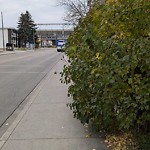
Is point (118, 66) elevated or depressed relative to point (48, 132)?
elevated

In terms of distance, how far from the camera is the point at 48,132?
20.7ft

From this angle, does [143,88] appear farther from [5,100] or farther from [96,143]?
[5,100]

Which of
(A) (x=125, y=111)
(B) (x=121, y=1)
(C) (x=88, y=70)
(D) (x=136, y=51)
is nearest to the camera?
(D) (x=136, y=51)

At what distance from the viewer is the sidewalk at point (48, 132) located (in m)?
5.48

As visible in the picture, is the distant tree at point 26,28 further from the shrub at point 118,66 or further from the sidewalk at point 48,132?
the shrub at point 118,66

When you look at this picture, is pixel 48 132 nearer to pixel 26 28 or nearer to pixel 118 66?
pixel 118 66

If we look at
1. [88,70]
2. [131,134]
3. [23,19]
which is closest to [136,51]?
[88,70]

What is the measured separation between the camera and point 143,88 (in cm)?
421

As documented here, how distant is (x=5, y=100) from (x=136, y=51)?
7115 millimetres

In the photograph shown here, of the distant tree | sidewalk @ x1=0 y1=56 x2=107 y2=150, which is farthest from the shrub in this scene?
the distant tree

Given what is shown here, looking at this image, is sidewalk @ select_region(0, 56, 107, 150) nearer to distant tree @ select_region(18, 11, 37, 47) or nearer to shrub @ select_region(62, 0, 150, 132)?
shrub @ select_region(62, 0, 150, 132)

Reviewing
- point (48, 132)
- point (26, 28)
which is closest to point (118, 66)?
point (48, 132)

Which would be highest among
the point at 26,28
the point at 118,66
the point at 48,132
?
the point at 26,28

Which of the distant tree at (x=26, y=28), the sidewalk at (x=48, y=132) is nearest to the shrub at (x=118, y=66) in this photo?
the sidewalk at (x=48, y=132)
